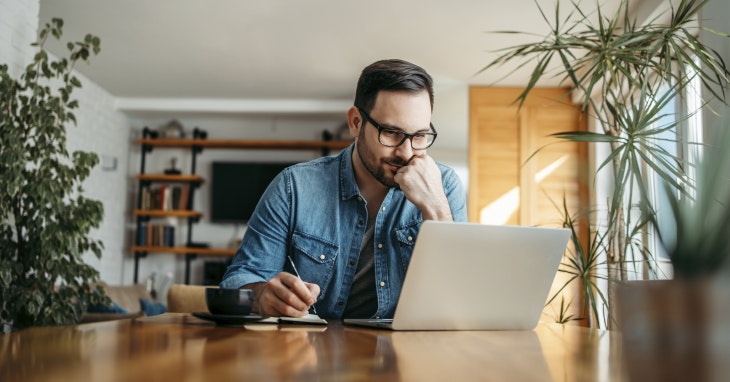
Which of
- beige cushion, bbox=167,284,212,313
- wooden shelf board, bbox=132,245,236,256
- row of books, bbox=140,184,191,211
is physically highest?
row of books, bbox=140,184,191,211

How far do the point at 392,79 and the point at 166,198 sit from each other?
20.5 feet

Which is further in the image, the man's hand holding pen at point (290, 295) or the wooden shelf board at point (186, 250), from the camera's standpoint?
the wooden shelf board at point (186, 250)

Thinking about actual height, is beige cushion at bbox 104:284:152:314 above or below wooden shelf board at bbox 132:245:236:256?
below

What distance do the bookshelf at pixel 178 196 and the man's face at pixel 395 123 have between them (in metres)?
5.55

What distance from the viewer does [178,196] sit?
751 centimetres

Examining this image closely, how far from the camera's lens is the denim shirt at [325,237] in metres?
1.58

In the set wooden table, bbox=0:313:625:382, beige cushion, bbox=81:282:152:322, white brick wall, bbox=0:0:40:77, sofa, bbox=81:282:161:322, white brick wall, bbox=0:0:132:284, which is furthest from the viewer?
white brick wall, bbox=0:0:132:284

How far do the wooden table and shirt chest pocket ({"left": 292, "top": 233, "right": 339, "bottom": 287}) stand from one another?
20.4 inches

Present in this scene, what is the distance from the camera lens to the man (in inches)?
62.2

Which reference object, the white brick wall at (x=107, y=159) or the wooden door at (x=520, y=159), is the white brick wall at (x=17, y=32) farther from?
the wooden door at (x=520, y=159)

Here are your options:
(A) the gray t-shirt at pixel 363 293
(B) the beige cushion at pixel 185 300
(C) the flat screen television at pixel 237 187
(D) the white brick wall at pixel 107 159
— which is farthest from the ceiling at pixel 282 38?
(A) the gray t-shirt at pixel 363 293

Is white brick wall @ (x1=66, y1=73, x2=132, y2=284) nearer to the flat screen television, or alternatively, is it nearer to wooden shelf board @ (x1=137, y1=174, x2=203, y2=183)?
wooden shelf board @ (x1=137, y1=174, x2=203, y2=183)

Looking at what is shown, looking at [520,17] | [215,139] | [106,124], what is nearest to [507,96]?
[520,17]

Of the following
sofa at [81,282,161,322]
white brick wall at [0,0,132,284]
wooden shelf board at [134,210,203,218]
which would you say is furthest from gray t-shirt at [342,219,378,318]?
wooden shelf board at [134,210,203,218]
